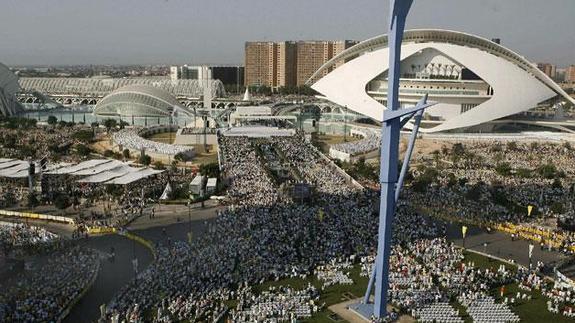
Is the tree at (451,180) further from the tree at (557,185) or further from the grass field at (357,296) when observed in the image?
the grass field at (357,296)

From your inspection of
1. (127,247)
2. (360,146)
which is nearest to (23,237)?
(127,247)

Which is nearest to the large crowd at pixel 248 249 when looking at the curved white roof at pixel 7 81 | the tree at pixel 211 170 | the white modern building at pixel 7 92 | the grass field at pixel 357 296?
the grass field at pixel 357 296

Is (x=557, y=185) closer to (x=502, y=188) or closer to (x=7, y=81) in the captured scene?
(x=502, y=188)

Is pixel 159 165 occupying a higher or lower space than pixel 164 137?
lower

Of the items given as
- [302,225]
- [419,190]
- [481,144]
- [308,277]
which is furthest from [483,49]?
[308,277]

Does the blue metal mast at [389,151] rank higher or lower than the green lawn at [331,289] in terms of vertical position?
higher

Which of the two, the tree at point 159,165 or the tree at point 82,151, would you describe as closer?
the tree at point 159,165
